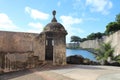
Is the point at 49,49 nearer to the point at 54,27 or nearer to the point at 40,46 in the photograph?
the point at 40,46

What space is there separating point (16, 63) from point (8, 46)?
84 cm

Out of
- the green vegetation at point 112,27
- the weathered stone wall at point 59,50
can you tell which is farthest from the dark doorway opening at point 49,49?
the green vegetation at point 112,27

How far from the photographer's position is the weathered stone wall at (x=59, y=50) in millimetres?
11262

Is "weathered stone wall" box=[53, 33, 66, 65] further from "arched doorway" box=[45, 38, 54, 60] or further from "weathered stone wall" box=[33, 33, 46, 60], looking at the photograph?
"weathered stone wall" box=[33, 33, 46, 60]

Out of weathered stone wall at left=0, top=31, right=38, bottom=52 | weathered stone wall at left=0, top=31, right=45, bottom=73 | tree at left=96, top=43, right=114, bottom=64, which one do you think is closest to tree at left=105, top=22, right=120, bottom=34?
tree at left=96, top=43, right=114, bottom=64

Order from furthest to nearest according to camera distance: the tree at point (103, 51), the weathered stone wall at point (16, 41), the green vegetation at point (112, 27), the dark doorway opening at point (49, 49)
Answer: the green vegetation at point (112, 27) → the tree at point (103, 51) → the dark doorway opening at point (49, 49) → the weathered stone wall at point (16, 41)

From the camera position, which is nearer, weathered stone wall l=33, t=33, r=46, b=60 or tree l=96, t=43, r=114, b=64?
weathered stone wall l=33, t=33, r=46, b=60

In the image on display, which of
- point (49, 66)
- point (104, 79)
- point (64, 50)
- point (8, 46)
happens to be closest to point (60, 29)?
point (64, 50)

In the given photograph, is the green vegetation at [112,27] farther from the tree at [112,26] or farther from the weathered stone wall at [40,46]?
the weathered stone wall at [40,46]

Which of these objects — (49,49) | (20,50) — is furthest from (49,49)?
(20,50)

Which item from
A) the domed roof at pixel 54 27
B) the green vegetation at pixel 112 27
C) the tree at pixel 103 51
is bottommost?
the tree at pixel 103 51

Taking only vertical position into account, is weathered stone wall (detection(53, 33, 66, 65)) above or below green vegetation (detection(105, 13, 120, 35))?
below

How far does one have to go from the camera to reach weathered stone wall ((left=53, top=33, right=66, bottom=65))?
1126 centimetres

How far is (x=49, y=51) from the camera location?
1181 centimetres
